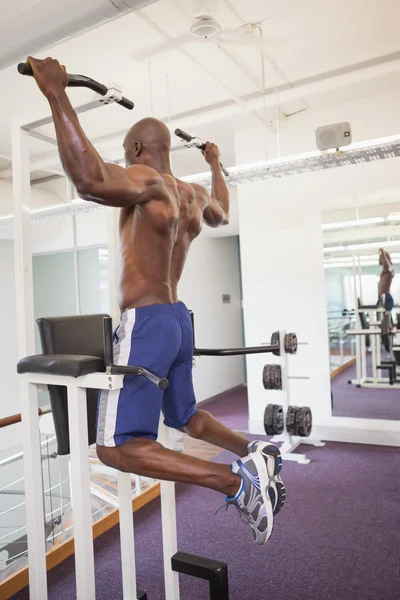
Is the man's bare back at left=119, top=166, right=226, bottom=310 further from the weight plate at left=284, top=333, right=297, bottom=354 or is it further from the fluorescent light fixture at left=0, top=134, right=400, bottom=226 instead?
the weight plate at left=284, top=333, right=297, bottom=354

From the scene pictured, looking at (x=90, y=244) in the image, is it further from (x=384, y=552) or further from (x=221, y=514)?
(x=384, y=552)

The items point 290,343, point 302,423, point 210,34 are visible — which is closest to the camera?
point 210,34

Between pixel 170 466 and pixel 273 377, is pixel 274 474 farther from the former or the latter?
pixel 273 377

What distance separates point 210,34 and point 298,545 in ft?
10.6

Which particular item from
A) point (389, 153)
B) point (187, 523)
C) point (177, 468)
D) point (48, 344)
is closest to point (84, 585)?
point (177, 468)

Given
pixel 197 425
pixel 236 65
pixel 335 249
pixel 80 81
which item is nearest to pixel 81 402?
pixel 197 425

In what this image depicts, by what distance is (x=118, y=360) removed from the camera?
1624mm

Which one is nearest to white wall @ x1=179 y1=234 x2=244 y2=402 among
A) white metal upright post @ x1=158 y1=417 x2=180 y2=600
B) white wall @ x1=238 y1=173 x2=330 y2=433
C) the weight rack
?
white wall @ x1=238 y1=173 x2=330 y2=433

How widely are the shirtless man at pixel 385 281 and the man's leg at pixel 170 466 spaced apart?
3902mm

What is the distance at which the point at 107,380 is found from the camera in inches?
60.0

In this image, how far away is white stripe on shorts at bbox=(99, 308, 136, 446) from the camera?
1.56m

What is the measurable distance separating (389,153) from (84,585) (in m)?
3.19

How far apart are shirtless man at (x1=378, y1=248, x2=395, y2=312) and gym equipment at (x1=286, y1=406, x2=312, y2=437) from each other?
1617mm

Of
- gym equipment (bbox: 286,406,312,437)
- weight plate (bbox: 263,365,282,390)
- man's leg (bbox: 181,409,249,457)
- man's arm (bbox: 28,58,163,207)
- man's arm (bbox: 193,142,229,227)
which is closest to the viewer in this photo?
man's arm (bbox: 28,58,163,207)
